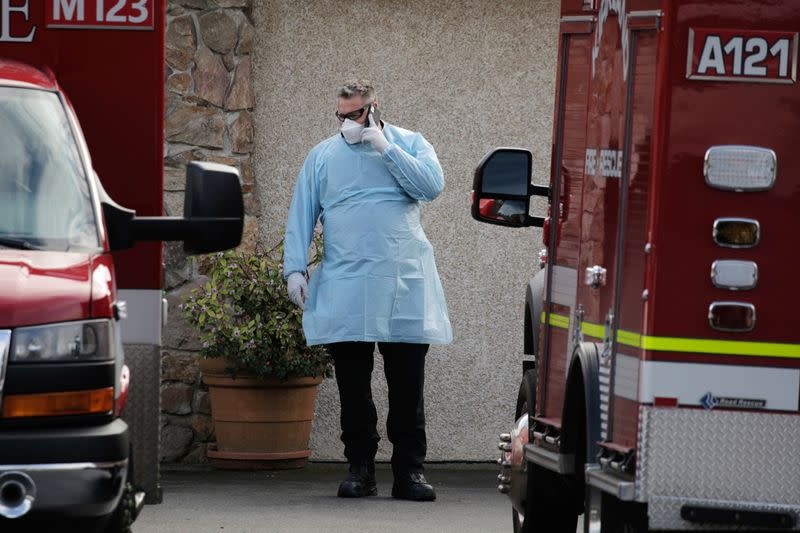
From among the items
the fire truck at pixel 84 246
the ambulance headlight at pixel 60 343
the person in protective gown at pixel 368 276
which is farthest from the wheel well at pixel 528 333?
the ambulance headlight at pixel 60 343

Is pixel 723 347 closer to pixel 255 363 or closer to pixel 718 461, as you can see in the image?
Answer: pixel 718 461

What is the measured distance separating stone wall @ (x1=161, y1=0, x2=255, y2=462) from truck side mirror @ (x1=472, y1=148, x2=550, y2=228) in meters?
3.57

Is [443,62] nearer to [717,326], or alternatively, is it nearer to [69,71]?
[69,71]

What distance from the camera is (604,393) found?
5.72m

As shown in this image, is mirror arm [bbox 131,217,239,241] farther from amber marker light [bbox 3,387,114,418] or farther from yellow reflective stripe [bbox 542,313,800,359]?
yellow reflective stripe [bbox 542,313,800,359]

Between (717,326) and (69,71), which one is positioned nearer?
(717,326)

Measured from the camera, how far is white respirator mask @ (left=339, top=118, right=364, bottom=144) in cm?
946

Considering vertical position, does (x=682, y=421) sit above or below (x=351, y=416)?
above

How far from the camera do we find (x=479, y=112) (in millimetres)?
11359

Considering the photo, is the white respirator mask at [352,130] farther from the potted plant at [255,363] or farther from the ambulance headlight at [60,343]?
the ambulance headlight at [60,343]

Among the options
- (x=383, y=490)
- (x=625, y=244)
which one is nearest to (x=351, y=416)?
(x=383, y=490)

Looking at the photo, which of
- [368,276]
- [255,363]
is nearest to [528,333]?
[368,276]

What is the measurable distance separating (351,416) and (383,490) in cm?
60

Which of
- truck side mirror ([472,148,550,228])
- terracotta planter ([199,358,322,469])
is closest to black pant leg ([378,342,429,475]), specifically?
terracotta planter ([199,358,322,469])
